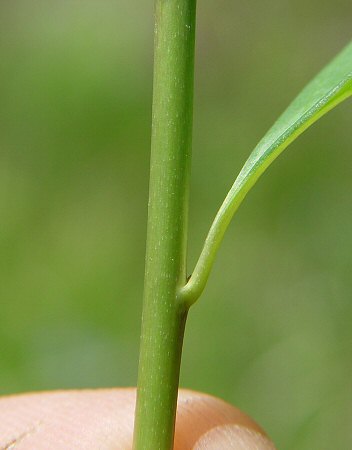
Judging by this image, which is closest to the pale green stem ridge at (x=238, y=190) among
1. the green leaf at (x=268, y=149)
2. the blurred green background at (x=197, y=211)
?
the green leaf at (x=268, y=149)

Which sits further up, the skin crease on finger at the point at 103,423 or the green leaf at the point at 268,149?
the green leaf at the point at 268,149

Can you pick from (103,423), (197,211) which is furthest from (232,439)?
(197,211)

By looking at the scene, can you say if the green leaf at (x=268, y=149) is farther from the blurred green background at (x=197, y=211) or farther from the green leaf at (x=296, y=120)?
the blurred green background at (x=197, y=211)

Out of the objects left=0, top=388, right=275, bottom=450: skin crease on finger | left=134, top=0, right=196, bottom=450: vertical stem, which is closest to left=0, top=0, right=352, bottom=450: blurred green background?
left=0, top=388, right=275, bottom=450: skin crease on finger

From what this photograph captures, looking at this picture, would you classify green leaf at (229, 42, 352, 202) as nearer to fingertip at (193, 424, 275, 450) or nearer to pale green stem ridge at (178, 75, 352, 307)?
pale green stem ridge at (178, 75, 352, 307)

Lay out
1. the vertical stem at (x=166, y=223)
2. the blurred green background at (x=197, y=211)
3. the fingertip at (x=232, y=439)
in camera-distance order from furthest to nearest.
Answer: the blurred green background at (x=197, y=211)
the fingertip at (x=232, y=439)
the vertical stem at (x=166, y=223)

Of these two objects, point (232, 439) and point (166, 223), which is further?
point (232, 439)

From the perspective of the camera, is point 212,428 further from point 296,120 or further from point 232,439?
point 296,120
